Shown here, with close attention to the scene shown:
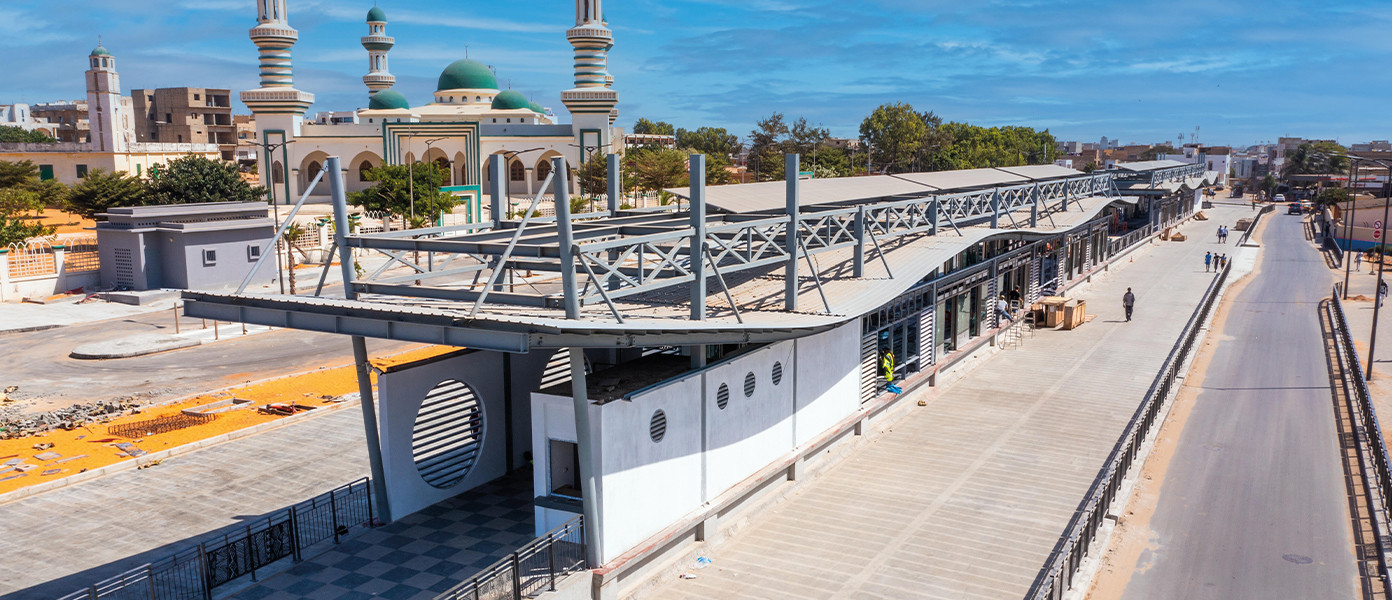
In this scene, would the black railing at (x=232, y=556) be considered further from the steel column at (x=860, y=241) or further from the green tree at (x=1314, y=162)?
the green tree at (x=1314, y=162)

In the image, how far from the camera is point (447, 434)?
16.6 meters

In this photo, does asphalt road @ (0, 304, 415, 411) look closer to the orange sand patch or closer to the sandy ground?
the orange sand patch

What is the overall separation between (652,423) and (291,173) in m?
78.3

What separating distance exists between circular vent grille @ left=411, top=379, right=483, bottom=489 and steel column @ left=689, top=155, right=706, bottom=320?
15.4ft

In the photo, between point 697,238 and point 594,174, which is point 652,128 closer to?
point 594,174

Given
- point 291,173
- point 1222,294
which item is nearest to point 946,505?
point 1222,294

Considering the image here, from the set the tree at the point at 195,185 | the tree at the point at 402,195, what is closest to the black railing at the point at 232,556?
the tree at the point at 402,195

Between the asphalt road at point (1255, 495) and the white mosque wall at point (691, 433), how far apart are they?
20.2ft

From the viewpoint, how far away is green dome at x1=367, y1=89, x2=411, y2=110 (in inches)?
3698

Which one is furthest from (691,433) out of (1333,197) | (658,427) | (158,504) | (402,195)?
(1333,197)

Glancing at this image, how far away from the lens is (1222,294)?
45531mm

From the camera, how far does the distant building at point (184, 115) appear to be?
124 m

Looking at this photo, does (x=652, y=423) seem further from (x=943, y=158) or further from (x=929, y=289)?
(x=943, y=158)

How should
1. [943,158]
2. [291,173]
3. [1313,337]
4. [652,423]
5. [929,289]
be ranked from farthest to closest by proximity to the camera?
[943,158]
[291,173]
[1313,337]
[929,289]
[652,423]
